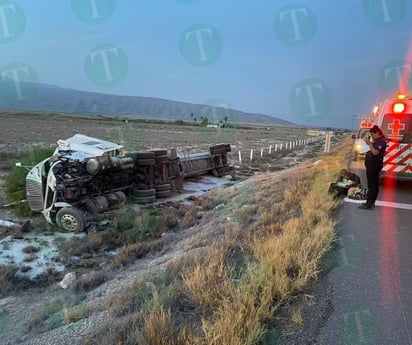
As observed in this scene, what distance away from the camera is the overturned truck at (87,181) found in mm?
11164

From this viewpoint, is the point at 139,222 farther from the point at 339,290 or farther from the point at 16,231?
the point at 339,290

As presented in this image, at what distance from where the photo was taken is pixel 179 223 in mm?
11891

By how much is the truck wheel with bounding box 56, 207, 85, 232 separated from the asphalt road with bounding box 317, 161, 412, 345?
7034mm

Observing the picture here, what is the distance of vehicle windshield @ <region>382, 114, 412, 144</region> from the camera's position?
1157cm

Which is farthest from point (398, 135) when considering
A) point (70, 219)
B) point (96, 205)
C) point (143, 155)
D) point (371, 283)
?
point (70, 219)

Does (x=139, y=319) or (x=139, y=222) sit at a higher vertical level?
(x=139, y=319)

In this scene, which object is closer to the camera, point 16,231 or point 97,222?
point 16,231

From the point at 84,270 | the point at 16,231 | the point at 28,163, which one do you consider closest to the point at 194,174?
the point at 28,163

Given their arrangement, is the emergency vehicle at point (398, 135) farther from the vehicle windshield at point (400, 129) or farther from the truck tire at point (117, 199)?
the truck tire at point (117, 199)

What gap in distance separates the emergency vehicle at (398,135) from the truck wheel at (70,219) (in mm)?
9150

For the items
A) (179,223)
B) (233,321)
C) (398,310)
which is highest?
(233,321)

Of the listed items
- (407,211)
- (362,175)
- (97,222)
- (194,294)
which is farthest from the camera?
(362,175)

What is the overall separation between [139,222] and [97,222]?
1.28 m

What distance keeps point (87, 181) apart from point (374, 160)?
829 centimetres
